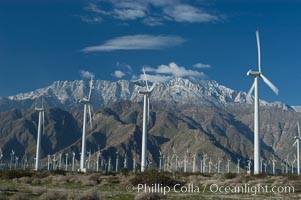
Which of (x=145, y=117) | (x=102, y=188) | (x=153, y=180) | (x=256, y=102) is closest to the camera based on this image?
(x=102, y=188)

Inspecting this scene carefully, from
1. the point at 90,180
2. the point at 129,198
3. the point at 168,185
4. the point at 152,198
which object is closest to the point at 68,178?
the point at 90,180

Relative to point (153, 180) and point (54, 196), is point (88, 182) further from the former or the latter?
point (54, 196)

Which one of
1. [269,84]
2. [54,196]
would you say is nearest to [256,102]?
[269,84]

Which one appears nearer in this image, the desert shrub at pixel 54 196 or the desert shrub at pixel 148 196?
the desert shrub at pixel 148 196

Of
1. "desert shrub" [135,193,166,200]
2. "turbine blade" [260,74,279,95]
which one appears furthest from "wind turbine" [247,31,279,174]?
"desert shrub" [135,193,166,200]

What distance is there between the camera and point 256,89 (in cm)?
8806

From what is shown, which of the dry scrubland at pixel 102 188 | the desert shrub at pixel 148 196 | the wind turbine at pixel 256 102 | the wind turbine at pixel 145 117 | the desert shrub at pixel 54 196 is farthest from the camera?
the wind turbine at pixel 145 117

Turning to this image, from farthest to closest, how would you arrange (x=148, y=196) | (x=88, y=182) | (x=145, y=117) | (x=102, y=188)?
1. (x=145, y=117)
2. (x=88, y=182)
3. (x=102, y=188)
4. (x=148, y=196)

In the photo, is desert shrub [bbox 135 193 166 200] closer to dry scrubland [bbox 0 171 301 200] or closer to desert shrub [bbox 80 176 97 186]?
dry scrubland [bbox 0 171 301 200]

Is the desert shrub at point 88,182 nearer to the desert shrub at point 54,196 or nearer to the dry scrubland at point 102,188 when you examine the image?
the dry scrubland at point 102,188

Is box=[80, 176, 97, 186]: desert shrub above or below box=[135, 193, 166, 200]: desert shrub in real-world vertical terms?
below

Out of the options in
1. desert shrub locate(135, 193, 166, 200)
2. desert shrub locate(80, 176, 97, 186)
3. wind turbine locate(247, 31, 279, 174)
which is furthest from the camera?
wind turbine locate(247, 31, 279, 174)

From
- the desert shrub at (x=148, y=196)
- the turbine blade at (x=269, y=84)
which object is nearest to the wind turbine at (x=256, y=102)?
the turbine blade at (x=269, y=84)

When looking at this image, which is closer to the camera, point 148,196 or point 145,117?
point 148,196
